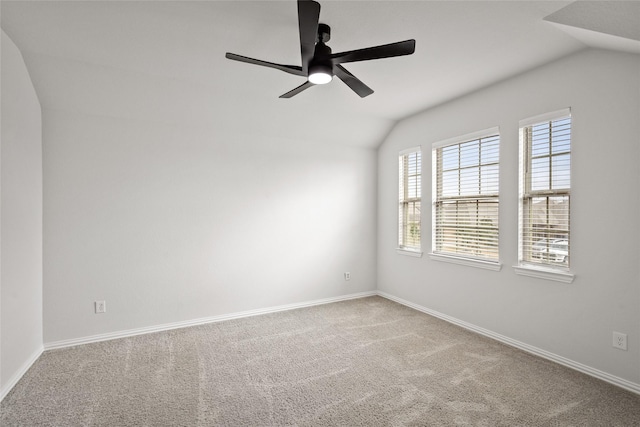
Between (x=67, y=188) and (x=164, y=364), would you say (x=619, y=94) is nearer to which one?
(x=164, y=364)

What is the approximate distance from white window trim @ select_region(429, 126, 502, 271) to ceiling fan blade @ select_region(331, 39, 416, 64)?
1946 mm

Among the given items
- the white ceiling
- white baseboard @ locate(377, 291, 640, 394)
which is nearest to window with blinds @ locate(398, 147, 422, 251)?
the white ceiling

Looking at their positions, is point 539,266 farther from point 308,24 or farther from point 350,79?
point 308,24

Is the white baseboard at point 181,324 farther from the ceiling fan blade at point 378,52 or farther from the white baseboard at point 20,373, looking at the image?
the ceiling fan blade at point 378,52

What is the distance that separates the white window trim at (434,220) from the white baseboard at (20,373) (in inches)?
169

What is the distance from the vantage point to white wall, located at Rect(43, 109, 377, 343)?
3.27 meters

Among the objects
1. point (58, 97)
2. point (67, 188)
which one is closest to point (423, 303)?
point (67, 188)

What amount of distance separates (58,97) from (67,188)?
89 centimetres

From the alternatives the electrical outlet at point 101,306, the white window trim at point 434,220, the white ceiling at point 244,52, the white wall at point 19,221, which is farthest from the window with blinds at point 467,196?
the white wall at point 19,221

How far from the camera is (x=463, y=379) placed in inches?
102

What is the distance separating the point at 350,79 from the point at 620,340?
297 cm

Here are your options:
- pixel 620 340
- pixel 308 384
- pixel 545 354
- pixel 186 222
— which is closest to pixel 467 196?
pixel 545 354

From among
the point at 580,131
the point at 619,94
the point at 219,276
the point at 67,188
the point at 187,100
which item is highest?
the point at 187,100

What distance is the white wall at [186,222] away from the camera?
3.27 meters
